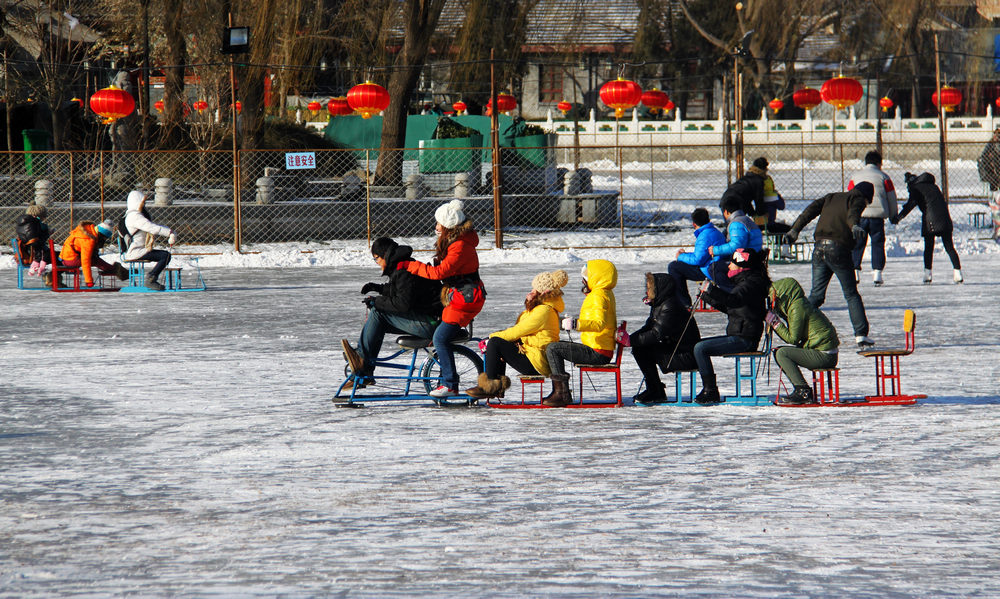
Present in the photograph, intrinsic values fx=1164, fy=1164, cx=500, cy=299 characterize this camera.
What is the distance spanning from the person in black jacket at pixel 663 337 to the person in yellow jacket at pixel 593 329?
0.17 metres

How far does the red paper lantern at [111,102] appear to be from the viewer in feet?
67.4

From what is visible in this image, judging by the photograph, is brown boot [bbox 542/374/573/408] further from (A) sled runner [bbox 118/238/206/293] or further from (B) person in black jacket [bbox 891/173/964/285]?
(A) sled runner [bbox 118/238/206/293]

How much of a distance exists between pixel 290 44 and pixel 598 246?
26.2 feet

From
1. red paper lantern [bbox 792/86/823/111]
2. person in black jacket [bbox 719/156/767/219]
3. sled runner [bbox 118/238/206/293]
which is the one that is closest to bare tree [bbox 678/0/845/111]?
red paper lantern [bbox 792/86/823/111]

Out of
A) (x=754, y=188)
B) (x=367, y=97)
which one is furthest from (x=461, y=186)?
(x=754, y=188)

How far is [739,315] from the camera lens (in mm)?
7590

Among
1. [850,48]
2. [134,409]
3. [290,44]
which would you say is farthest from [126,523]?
[850,48]

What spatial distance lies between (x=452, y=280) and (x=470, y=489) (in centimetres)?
228

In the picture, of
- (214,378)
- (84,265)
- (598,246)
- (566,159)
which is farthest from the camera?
(566,159)

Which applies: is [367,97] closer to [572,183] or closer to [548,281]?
[572,183]

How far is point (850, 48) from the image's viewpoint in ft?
146

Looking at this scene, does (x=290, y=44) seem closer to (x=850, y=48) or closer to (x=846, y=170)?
(x=846, y=170)

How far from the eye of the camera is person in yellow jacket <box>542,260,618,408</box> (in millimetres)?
7480

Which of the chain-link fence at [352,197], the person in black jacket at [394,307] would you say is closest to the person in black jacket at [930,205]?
the chain-link fence at [352,197]
